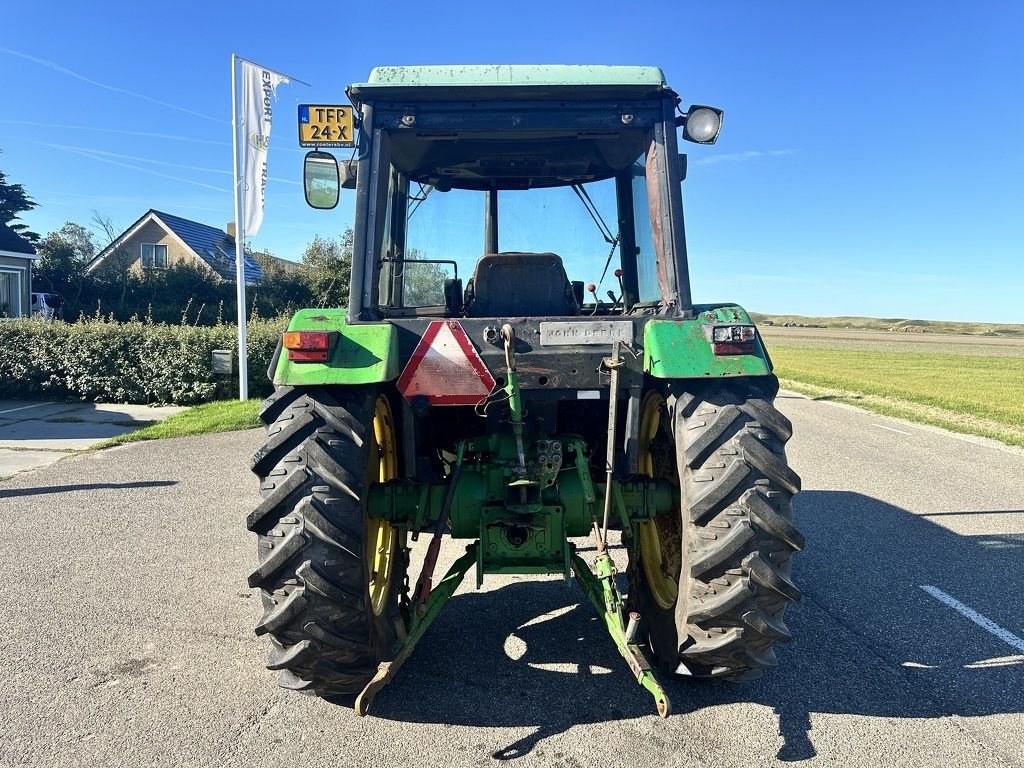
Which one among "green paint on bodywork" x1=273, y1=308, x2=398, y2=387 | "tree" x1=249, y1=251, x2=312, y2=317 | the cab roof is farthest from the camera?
"tree" x1=249, y1=251, x2=312, y2=317

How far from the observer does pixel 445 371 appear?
3.05 m

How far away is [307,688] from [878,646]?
8.96 feet

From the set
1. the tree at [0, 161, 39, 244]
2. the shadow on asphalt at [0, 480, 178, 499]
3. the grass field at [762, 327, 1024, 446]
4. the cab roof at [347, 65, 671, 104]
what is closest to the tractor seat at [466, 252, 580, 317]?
the cab roof at [347, 65, 671, 104]

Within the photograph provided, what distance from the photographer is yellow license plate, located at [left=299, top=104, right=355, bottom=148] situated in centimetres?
317

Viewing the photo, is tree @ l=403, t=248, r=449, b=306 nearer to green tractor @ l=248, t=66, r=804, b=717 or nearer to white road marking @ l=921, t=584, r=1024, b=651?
green tractor @ l=248, t=66, r=804, b=717

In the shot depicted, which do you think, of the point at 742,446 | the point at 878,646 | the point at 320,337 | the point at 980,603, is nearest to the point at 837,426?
the point at 980,603

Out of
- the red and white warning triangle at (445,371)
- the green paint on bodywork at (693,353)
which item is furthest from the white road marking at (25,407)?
the green paint on bodywork at (693,353)

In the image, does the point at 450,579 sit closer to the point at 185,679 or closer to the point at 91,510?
the point at 185,679

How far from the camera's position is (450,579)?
3367 millimetres

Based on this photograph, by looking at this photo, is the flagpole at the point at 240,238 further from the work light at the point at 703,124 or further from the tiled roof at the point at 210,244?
the tiled roof at the point at 210,244

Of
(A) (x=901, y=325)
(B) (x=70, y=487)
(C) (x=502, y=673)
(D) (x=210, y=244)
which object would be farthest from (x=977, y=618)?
(A) (x=901, y=325)

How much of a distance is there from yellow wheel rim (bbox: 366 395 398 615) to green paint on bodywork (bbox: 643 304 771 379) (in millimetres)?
1256

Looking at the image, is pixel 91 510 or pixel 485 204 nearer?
pixel 485 204

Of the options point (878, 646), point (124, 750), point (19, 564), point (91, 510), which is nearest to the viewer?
point (124, 750)
